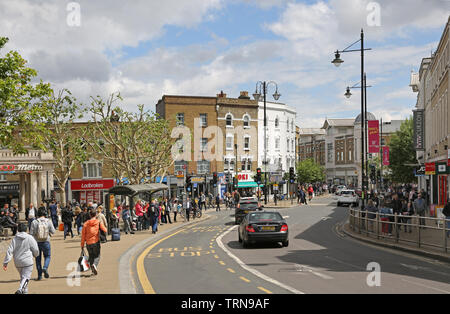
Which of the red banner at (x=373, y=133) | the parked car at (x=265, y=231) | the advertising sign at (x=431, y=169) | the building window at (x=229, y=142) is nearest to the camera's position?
the parked car at (x=265, y=231)

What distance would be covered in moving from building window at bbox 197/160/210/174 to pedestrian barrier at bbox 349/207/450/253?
40.2 meters

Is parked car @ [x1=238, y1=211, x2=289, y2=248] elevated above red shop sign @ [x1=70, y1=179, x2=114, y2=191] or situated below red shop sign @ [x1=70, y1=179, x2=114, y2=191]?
below

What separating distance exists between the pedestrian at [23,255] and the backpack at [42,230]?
5.28 feet

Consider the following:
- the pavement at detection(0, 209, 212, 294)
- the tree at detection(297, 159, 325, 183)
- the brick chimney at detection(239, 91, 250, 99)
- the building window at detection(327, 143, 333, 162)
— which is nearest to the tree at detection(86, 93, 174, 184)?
the pavement at detection(0, 209, 212, 294)

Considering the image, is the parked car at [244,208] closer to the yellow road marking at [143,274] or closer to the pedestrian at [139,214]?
the pedestrian at [139,214]

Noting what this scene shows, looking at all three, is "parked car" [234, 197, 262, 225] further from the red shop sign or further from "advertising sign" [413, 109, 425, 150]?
"advertising sign" [413, 109, 425, 150]

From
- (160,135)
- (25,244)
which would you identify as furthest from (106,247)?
(160,135)

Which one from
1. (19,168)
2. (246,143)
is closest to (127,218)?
(19,168)

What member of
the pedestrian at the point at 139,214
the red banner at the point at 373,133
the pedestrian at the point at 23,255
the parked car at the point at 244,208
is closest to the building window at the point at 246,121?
the red banner at the point at 373,133

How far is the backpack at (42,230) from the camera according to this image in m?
12.6

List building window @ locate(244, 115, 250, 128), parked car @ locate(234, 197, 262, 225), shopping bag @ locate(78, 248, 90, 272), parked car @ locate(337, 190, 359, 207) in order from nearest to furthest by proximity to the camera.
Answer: shopping bag @ locate(78, 248, 90, 272) → parked car @ locate(234, 197, 262, 225) → parked car @ locate(337, 190, 359, 207) → building window @ locate(244, 115, 250, 128)

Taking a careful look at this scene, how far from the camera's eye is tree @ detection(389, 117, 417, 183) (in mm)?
60312
